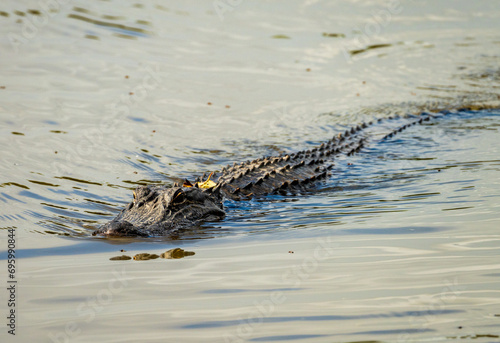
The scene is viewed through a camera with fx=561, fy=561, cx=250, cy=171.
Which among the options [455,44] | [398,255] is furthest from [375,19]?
[398,255]

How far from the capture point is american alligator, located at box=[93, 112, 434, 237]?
251 inches

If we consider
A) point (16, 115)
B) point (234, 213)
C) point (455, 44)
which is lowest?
point (234, 213)

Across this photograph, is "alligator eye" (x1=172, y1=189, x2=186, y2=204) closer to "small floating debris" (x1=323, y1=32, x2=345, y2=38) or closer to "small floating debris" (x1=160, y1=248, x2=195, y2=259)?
"small floating debris" (x1=160, y1=248, x2=195, y2=259)

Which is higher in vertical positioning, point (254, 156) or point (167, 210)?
point (254, 156)

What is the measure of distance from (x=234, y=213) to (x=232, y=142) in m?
3.54

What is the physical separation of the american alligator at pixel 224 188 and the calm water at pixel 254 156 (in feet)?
0.84

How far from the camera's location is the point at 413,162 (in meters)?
9.26

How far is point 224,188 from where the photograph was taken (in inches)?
307

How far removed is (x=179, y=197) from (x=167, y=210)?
0.25m

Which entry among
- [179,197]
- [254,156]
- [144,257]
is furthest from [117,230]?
[254,156]

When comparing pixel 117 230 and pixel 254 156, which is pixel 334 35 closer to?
pixel 254 156

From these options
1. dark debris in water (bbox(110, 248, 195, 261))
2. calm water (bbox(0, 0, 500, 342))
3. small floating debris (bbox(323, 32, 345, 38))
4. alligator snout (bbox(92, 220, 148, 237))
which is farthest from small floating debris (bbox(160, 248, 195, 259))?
small floating debris (bbox(323, 32, 345, 38))

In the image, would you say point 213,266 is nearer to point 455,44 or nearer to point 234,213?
point 234,213

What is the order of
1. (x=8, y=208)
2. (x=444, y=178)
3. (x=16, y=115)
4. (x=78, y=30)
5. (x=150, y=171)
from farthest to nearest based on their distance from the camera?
(x=78, y=30) < (x=16, y=115) < (x=150, y=171) < (x=444, y=178) < (x=8, y=208)
